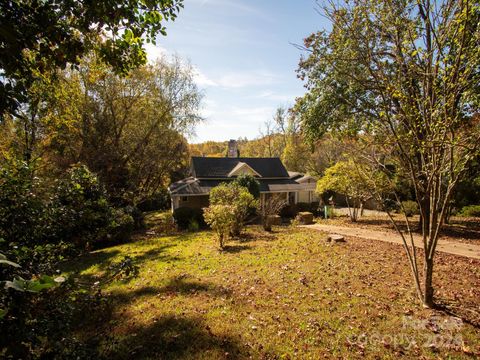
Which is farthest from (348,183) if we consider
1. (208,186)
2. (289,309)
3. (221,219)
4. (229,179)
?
(289,309)

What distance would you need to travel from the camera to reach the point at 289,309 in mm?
5605

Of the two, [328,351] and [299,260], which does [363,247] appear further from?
[328,351]

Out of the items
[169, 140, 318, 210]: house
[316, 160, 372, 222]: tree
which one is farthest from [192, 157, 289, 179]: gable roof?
[316, 160, 372, 222]: tree

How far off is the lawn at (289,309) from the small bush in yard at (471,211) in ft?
48.1

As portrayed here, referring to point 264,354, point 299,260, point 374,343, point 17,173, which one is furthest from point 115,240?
point 374,343

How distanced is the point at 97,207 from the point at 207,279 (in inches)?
145

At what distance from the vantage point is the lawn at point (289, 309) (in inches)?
172

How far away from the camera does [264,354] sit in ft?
13.9

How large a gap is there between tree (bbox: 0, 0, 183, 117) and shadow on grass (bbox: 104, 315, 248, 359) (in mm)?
4037

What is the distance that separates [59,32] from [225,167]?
2459 centimetres

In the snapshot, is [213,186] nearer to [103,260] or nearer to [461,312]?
[103,260]

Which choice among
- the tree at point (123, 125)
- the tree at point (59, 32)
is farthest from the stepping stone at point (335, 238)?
the tree at point (123, 125)

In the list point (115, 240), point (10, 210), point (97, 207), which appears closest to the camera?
point (10, 210)

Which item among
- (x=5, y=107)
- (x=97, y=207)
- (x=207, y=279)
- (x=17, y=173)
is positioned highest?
(x=5, y=107)
